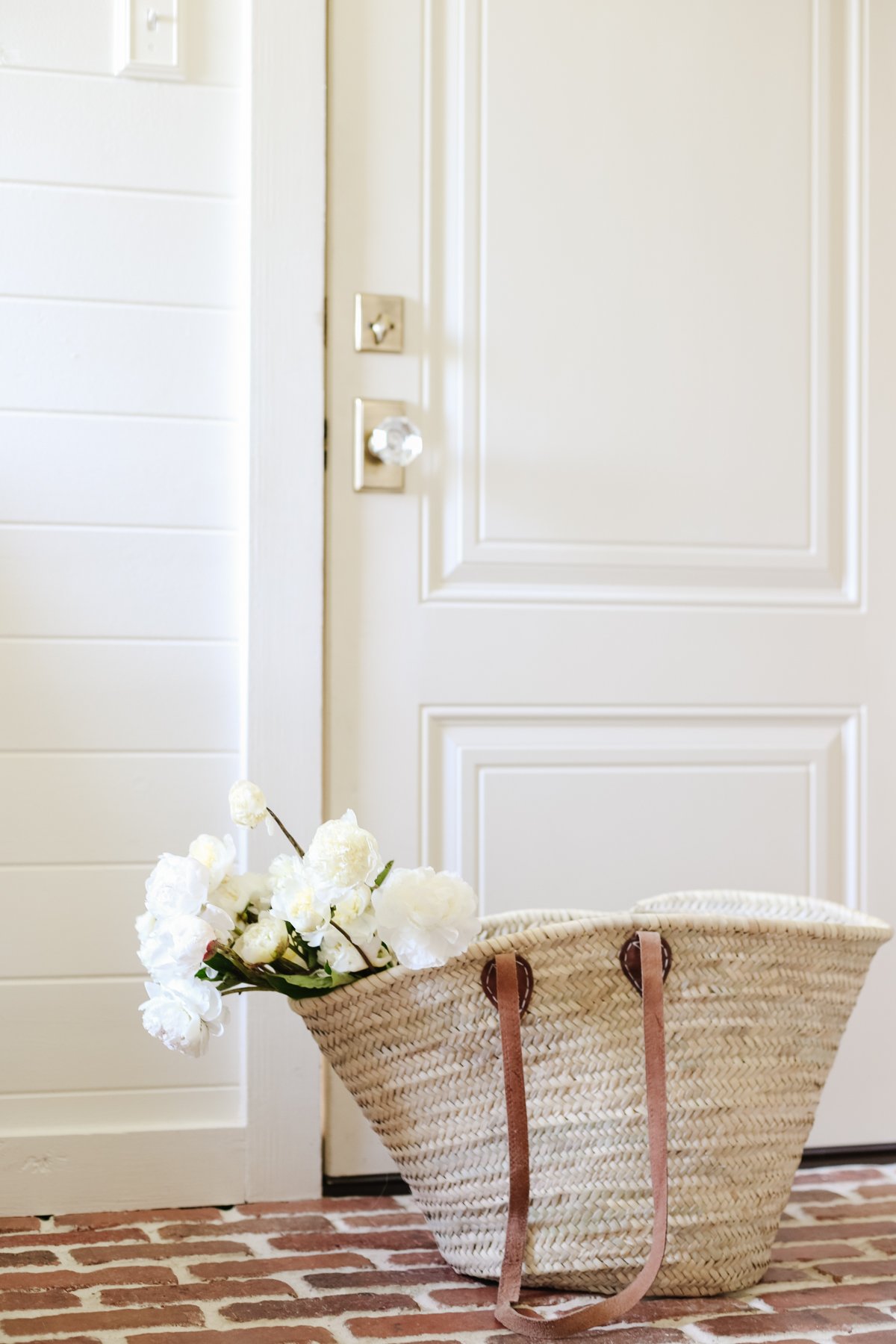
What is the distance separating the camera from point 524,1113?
1117 millimetres

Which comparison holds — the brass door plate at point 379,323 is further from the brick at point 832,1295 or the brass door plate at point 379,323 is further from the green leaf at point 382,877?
the brick at point 832,1295

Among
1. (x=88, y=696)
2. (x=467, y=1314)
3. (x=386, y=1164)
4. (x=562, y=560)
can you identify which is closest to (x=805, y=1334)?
(x=467, y=1314)

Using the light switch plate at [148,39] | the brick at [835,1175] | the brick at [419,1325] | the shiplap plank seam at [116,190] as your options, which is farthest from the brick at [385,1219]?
the light switch plate at [148,39]

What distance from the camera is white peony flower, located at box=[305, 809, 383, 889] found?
3.42 ft

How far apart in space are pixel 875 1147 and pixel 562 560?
2.81 ft

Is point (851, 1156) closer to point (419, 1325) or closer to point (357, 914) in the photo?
point (419, 1325)

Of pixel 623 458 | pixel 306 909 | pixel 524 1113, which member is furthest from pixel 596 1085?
pixel 623 458

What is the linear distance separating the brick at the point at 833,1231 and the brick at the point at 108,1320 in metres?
0.62

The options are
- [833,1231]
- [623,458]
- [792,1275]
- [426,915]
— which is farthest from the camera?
[623,458]

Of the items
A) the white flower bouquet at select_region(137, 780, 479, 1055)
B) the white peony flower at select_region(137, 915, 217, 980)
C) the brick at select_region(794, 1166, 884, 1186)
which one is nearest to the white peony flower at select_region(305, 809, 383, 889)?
the white flower bouquet at select_region(137, 780, 479, 1055)

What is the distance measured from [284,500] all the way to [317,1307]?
843 mm

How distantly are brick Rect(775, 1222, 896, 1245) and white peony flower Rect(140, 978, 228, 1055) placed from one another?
68cm

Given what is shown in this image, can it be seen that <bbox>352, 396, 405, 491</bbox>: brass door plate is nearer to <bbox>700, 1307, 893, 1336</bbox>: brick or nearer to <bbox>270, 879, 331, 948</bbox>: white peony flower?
<bbox>270, 879, 331, 948</bbox>: white peony flower

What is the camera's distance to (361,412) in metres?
1.53
